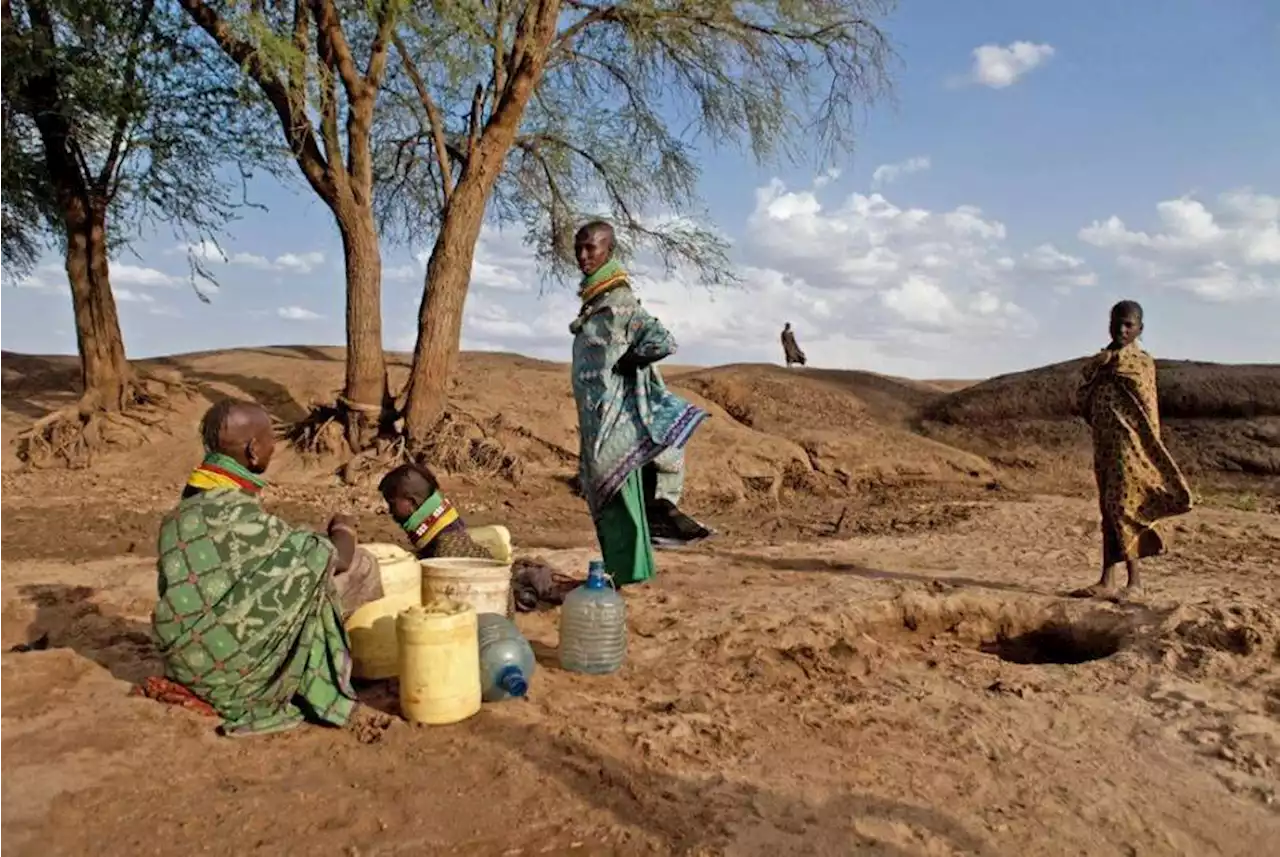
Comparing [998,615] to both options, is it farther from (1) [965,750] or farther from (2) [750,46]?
(2) [750,46]

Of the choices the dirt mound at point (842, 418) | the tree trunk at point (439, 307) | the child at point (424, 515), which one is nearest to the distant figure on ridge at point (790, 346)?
the dirt mound at point (842, 418)

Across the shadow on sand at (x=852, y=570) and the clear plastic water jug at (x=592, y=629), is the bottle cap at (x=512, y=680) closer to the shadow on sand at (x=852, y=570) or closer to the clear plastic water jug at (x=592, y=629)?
the clear plastic water jug at (x=592, y=629)

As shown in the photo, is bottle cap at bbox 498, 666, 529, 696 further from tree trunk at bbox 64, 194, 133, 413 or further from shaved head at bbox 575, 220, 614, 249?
tree trunk at bbox 64, 194, 133, 413

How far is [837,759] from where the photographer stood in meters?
3.21

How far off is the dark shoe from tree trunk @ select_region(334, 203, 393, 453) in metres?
5.45

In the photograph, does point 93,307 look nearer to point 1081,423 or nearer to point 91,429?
point 91,429

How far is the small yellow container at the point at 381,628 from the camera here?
366 centimetres

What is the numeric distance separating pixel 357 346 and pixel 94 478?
273 centimetres

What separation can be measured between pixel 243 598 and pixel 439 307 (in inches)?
269

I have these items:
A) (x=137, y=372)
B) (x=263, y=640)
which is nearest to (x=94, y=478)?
(x=137, y=372)

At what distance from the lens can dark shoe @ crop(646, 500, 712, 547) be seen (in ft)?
16.3

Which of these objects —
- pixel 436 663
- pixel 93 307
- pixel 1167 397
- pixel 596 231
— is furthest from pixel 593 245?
pixel 1167 397

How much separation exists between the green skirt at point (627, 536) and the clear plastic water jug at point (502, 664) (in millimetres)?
1123

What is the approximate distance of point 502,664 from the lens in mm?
3539
